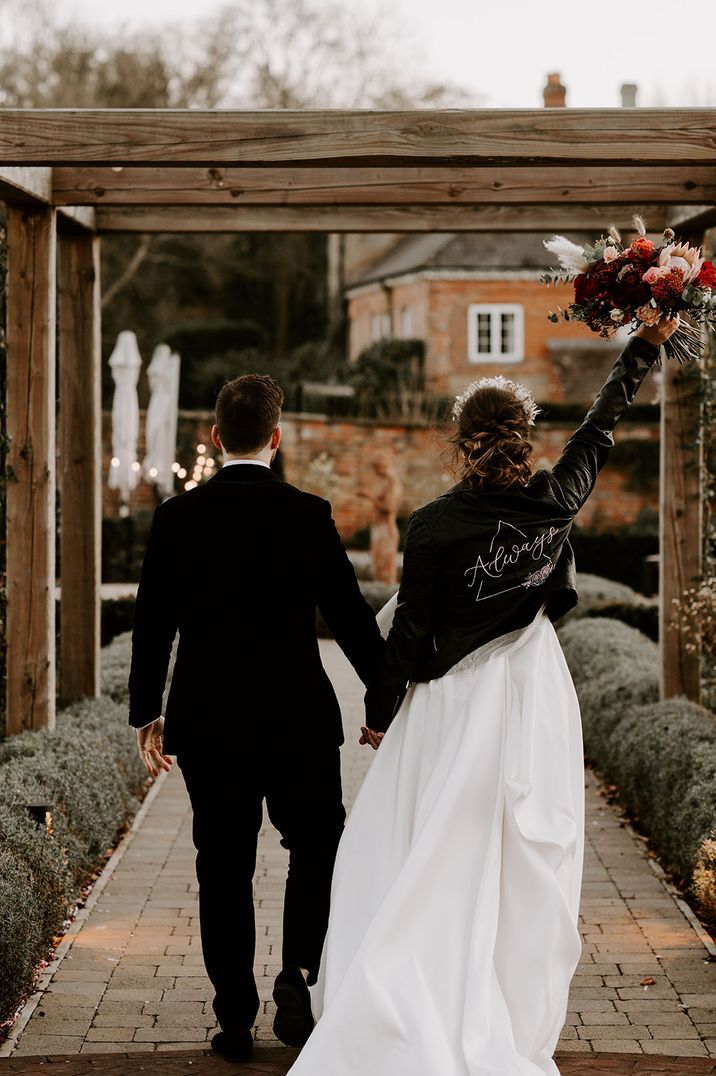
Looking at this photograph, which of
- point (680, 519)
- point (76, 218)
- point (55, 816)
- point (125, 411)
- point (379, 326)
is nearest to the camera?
point (55, 816)

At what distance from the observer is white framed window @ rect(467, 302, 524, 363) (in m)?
31.7

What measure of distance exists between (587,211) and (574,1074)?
16.9 feet

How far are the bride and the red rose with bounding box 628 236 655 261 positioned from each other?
610 millimetres

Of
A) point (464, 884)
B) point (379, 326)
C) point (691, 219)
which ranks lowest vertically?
point (464, 884)

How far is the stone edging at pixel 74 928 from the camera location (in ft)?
12.8

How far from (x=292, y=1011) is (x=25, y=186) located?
3.82 meters

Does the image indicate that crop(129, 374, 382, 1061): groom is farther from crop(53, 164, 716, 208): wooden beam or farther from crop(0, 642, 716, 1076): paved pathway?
crop(53, 164, 716, 208): wooden beam

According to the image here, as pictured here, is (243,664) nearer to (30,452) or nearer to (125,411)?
(30,452)

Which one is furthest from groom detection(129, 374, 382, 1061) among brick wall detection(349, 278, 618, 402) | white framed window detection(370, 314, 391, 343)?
white framed window detection(370, 314, 391, 343)

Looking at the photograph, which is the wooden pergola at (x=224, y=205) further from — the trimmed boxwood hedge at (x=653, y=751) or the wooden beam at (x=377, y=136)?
the trimmed boxwood hedge at (x=653, y=751)

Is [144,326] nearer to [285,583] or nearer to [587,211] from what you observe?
[587,211]

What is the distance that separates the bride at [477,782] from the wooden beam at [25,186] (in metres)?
2.92

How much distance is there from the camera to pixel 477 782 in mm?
3441

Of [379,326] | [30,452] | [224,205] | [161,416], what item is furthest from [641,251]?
[379,326]
